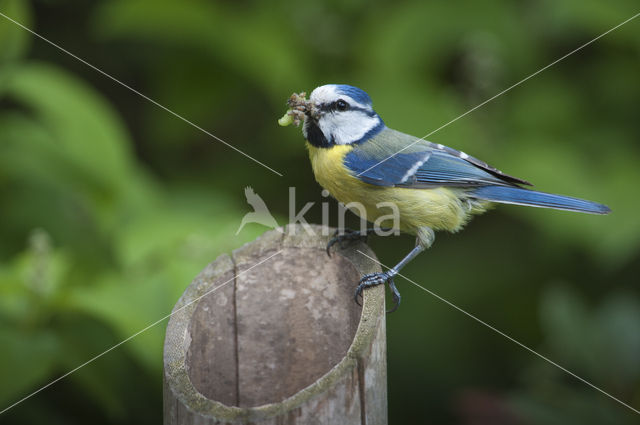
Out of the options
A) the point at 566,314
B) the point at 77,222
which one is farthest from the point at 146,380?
the point at 566,314

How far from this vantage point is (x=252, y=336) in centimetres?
221

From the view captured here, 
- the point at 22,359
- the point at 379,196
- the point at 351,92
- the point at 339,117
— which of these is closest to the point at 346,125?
the point at 339,117

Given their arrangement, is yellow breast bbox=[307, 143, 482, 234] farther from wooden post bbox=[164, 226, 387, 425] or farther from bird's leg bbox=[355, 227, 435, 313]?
wooden post bbox=[164, 226, 387, 425]

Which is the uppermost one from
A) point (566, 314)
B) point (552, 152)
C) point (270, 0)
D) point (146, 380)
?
point (270, 0)

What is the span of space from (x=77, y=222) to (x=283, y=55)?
137 centimetres

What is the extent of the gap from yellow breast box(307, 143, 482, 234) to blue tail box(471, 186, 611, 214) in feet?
0.52

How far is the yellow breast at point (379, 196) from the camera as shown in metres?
2.73

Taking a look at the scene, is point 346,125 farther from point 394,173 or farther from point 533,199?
point 533,199

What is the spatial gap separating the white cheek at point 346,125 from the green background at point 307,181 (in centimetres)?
53

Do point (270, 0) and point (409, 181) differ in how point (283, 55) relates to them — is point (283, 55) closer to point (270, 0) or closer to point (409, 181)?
point (270, 0)

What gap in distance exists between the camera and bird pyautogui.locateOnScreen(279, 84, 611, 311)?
8.63 ft

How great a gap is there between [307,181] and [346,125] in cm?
173

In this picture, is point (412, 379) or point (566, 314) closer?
point (566, 314)

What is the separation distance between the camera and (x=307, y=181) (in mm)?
4438
